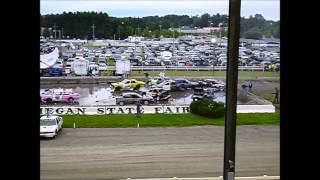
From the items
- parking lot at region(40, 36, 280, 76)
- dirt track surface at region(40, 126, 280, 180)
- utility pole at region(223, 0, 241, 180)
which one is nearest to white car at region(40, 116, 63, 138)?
dirt track surface at region(40, 126, 280, 180)

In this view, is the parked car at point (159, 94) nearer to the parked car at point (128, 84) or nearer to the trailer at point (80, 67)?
the parked car at point (128, 84)

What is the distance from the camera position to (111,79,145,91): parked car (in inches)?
192

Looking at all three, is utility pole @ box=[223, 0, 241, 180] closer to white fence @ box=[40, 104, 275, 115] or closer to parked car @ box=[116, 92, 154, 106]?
white fence @ box=[40, 104, 275, 115]

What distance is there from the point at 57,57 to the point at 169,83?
2051 millimetres

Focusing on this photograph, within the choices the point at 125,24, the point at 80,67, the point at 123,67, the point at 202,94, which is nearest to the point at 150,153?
the point at 202,94

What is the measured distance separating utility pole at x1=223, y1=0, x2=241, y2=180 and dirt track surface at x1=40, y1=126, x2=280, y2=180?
877 millimetres

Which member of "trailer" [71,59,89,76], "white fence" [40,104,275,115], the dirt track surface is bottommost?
the dirt track surface

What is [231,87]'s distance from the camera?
8.31 feet

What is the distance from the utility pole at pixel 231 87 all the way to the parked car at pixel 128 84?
2385 millimetres

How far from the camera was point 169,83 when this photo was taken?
15.6ft

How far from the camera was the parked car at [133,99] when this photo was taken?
18.0 feet

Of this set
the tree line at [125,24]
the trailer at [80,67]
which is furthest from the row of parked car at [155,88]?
the trailer at [80,67]
